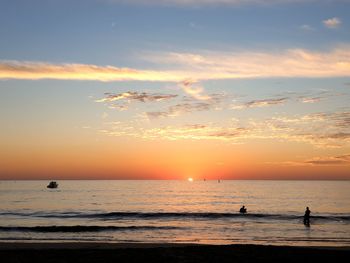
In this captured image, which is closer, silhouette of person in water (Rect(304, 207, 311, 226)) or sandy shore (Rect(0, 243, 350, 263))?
sandy shore (Rect(0, 243, 350, 263))

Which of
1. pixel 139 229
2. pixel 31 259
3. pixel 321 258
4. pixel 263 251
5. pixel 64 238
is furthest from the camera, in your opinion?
pixel 139 229

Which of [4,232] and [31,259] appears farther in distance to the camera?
[4,232]

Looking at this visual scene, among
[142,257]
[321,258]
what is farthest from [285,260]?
[142,257]

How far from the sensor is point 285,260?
22.4 m

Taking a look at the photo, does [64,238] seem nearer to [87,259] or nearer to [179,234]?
[179,234]

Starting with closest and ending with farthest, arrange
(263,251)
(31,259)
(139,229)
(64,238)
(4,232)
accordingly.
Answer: (31,259) < (263,251) < (64,238) < (4,232) < (139,229)

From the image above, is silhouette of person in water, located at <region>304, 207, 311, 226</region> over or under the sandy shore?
under

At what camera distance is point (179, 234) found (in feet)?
141

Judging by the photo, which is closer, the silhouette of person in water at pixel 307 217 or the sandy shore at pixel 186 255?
the sandy shore at pixel 186 255

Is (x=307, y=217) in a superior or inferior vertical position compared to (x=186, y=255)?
inferior

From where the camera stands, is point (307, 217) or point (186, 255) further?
point (307, 217)

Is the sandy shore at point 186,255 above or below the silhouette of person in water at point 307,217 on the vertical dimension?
above

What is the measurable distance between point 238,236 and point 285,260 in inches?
759

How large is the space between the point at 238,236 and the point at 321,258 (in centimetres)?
1833
